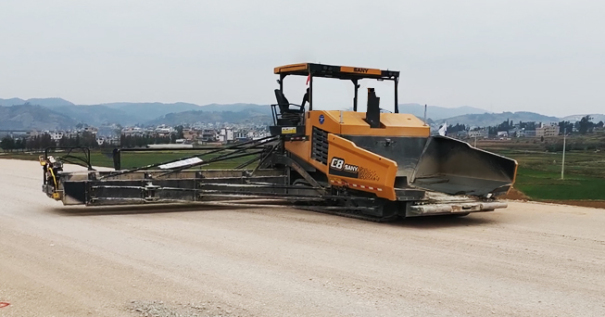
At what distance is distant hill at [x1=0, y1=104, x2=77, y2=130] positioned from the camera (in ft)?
530

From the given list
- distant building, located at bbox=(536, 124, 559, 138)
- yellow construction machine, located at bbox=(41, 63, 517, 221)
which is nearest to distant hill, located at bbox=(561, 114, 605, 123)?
distant building, located at bbox=(536, 124, 559, 138)

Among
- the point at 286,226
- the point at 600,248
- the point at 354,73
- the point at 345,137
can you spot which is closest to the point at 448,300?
the point at 600,248

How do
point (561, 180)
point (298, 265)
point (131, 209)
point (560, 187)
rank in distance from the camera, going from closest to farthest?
point (298, 265) < point (131, 209) < point (560, 187) < point (561, 180)

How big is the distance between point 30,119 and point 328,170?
567ft

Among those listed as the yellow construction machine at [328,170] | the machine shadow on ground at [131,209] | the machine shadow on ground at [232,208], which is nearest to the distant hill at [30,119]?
the machine shadow on ground at [131,209]

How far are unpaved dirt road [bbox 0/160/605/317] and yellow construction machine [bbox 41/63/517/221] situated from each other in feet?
1.47

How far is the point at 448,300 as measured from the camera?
554 centimetres

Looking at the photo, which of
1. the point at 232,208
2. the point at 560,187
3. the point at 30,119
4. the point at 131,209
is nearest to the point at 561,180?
the point at 560,187

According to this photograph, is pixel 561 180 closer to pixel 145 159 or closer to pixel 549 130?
pixel 145 159

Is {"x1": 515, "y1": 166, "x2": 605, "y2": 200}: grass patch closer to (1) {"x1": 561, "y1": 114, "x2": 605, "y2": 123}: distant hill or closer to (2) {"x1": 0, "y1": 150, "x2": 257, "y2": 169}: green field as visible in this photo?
(2) {"x1": 0, "y1": 150, "x2": 257, "y2": 169}: green field

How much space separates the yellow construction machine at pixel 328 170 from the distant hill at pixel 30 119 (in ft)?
522

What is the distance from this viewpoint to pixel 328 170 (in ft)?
34.7

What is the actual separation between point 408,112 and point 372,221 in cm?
314

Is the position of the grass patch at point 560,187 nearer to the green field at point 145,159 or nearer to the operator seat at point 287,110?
the operator seat at point 287,110
